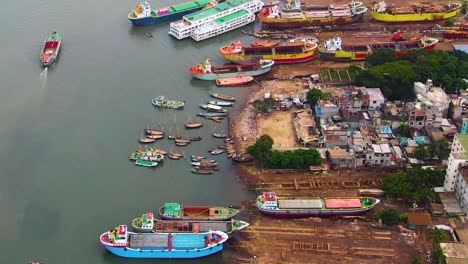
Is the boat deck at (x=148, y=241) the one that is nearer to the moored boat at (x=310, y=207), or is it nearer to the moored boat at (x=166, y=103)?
the moored boat at (x=310, y=207)

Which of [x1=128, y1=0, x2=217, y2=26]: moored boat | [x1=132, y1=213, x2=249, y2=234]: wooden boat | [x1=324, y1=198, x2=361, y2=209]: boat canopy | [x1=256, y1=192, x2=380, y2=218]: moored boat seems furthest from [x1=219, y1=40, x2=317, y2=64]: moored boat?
[x1=132, y1=213, x2=249, y2=234]: wooden boat

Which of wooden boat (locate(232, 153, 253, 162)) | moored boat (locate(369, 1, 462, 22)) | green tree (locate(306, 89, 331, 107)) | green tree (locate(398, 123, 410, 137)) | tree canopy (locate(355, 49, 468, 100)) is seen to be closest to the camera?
wooden boat (locate(232, 153, 253, 162))

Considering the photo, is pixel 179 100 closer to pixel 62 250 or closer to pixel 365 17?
pixel 62 250

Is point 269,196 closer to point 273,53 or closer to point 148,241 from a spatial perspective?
point 148,241

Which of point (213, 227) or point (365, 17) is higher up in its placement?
point (365, 17)

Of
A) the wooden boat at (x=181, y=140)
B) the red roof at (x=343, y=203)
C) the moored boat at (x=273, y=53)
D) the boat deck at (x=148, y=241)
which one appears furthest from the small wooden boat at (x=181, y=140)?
the moored boat at (x=273, y=53)

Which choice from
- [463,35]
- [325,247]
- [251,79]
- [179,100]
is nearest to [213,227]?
[325,247]

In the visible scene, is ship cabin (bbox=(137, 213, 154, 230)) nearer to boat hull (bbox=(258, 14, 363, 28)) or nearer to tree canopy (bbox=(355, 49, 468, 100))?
tree canopy (bbox=(355, 49, 468, 100))
